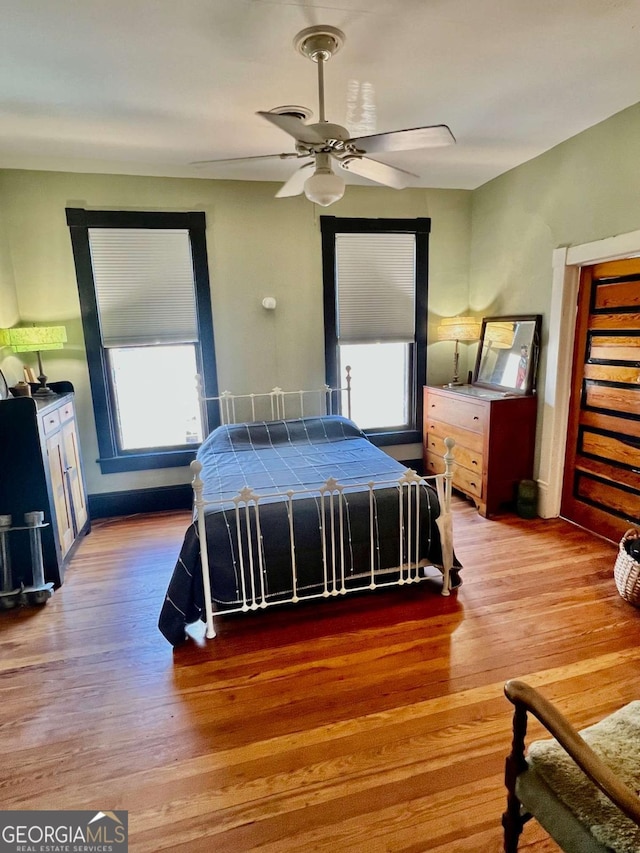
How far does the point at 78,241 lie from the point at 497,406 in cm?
360

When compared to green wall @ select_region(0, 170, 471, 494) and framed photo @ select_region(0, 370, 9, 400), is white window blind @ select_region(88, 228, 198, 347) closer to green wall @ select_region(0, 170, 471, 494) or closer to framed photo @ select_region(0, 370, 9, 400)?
green wall @ select_region(0, 170, 471, 494)

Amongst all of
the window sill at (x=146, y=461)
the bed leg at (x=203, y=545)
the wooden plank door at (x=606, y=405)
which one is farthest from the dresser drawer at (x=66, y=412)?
the wooden plank door at (x=606, y=405)

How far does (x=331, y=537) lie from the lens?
260 centimetres

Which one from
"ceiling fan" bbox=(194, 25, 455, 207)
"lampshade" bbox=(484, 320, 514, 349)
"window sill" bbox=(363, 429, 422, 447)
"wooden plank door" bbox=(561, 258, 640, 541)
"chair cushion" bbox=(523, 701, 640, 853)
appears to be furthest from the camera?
"window sill" bbox=(363, 429, 422, 447)

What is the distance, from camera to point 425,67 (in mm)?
2293

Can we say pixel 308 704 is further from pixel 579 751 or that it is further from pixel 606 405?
pixel 606 405

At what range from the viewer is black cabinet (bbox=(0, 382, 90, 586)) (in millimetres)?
2781

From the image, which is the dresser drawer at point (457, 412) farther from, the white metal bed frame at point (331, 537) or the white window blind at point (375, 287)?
the white metal bed frame at point (331, 537)

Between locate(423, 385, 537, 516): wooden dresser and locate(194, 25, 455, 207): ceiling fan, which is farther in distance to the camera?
locate(423, 385, 537, 516): wooden dresser

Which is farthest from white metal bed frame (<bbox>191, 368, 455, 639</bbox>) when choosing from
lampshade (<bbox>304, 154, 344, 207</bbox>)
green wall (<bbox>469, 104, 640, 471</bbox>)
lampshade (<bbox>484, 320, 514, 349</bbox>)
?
lampshade (<bbox>484, 320, 514, 349</bbox>)

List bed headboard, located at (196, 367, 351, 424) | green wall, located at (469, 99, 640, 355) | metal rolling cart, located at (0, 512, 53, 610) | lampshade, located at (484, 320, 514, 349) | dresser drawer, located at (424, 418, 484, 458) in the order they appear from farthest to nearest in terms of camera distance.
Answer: bed headboard, located at (196, 367, 351, 424) → lampshade, located at (484, 320, 514, 349) → dresser drawer, located at (424, 418, 484, 458) → green wall, located at (469, 99, 640, 355) → metal rolling cart, located at (0, 512, 53, 610)

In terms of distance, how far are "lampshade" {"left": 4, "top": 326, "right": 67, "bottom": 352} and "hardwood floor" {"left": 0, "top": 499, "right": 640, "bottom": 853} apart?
1.66 meters

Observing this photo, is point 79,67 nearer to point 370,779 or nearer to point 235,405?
point 235,405

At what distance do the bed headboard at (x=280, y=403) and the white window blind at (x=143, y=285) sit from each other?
1.85 ft
